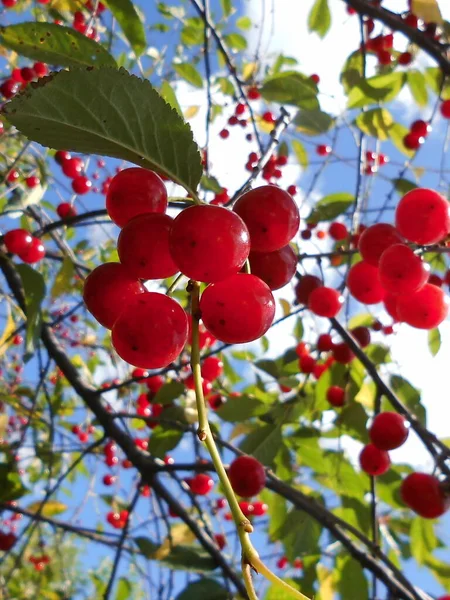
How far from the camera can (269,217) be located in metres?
0.87

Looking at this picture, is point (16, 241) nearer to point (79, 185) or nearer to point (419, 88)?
point (79, 185)

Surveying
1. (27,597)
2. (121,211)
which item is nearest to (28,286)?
(121,211)

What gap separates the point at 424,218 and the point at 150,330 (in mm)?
915

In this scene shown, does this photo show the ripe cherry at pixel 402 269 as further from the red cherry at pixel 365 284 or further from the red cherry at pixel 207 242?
the red cherry at pixel 207 242

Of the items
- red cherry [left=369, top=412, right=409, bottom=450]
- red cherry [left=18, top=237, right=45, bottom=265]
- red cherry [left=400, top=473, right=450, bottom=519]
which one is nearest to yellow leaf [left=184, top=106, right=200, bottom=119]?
red cherry [left=18, top=237, right=45, bottom=265]

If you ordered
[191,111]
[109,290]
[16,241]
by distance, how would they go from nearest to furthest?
[109,290] → [16,241] → [191,111]

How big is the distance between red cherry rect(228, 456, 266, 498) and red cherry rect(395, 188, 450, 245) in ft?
2.95

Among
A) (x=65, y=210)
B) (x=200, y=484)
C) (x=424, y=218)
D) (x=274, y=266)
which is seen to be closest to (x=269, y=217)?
(x=274, y=266)

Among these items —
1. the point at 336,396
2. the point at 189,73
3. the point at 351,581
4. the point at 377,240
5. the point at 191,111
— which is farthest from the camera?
the point at 191,111

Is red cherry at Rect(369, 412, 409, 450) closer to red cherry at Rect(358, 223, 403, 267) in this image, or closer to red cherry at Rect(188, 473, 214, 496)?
red cherry at Rect(358, 223, 403, 267)

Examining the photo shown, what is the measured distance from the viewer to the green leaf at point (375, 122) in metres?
2.63

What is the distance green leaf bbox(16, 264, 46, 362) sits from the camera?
72.8 inches

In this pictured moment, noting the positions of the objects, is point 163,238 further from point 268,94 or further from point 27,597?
point 27,597

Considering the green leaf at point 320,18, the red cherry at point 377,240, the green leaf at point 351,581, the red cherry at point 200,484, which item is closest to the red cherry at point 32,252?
the red cherry at point 200,484
